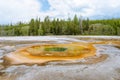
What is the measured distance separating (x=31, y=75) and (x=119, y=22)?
73.7 meters

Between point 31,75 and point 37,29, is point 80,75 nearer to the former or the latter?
point 31,75

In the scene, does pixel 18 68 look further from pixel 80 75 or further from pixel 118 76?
pixel 118 76

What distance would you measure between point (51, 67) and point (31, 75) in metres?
1.95

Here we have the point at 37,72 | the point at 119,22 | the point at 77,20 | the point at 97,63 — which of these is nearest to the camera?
the point at 37,72

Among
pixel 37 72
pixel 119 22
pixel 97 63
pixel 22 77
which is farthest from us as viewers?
pixel 119 22

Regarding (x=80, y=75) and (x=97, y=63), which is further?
(x=97, y=63)

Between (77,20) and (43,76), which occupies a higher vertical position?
(77,20)

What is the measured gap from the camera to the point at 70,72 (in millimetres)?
10625

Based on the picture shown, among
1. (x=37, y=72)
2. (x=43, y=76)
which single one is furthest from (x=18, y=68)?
(x=43, y=76)

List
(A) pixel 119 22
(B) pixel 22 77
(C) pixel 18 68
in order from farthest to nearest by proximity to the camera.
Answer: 1. (A) pixel 119 22
2. (C) pixel 18 68
3. (B) pixel 22 77

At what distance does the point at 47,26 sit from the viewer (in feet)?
262

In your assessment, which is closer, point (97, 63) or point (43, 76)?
point (43, 76)

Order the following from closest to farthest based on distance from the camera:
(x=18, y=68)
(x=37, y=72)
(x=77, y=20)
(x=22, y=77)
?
(x=22, y=77)
(x=37, y=72)
(x=18, y=68)
(x=77, y=20)

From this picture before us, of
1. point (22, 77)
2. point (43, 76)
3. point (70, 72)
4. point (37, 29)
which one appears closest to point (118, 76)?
point (70, 72)
